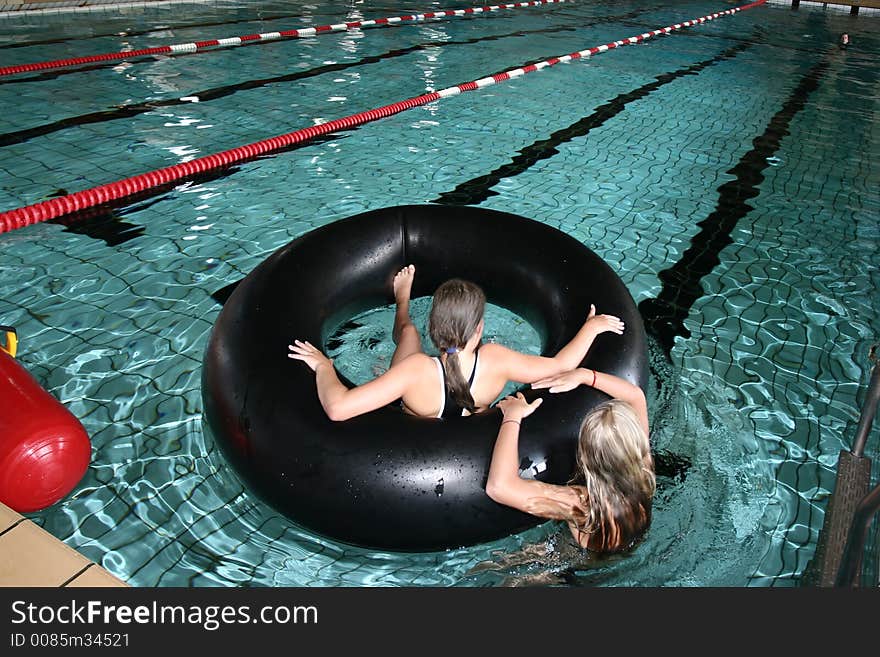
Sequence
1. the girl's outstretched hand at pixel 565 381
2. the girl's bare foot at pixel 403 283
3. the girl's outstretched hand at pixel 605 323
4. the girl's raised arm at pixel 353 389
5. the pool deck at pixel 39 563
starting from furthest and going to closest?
the girl's bare foot at pixel 403 283 → the girl's outstretched hand at pixel 605 323 → the girl's outstretched hand at pixel 565 381 → the girl's raised arm at pixel 353 389 → the pool deck at pixel 39 563

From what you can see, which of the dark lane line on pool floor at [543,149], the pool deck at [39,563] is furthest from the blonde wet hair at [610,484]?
the dark lane line on pool floor at [543,149]

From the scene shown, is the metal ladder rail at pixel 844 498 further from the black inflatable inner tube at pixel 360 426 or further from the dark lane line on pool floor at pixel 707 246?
the dark lane line on pool floor at pixel 707 246

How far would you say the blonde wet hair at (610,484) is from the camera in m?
1.85

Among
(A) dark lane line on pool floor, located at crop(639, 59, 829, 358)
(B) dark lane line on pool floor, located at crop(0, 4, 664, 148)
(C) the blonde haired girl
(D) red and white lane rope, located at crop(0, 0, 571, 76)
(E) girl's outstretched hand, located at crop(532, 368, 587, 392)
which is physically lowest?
(A) dark lane line on pool floor, located at crop(639, 59, 829, 358)

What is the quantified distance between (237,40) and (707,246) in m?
6.93

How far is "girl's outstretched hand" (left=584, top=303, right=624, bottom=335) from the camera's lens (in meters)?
2.27

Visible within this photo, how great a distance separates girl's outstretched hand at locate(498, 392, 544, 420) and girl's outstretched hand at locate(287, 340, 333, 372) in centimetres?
53

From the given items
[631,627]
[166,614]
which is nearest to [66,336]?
[166,614]

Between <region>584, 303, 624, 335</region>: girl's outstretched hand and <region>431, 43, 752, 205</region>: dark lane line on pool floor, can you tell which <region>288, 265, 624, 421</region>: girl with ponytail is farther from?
<region>431, 43, 752, 205</region>: dark lane line on pool floor

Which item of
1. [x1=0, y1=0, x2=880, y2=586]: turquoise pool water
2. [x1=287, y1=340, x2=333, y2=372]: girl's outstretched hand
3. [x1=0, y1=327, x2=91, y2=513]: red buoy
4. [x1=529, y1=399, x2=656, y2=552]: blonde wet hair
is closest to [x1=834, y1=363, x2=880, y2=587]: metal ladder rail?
[x1=529, y1=399, x2=656, y2=552]: blonde wet hair

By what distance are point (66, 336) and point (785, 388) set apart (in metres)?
2.88

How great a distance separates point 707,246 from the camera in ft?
13.6

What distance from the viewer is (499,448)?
1.93 meters

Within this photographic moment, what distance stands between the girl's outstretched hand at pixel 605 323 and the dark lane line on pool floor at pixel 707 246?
0.83m
